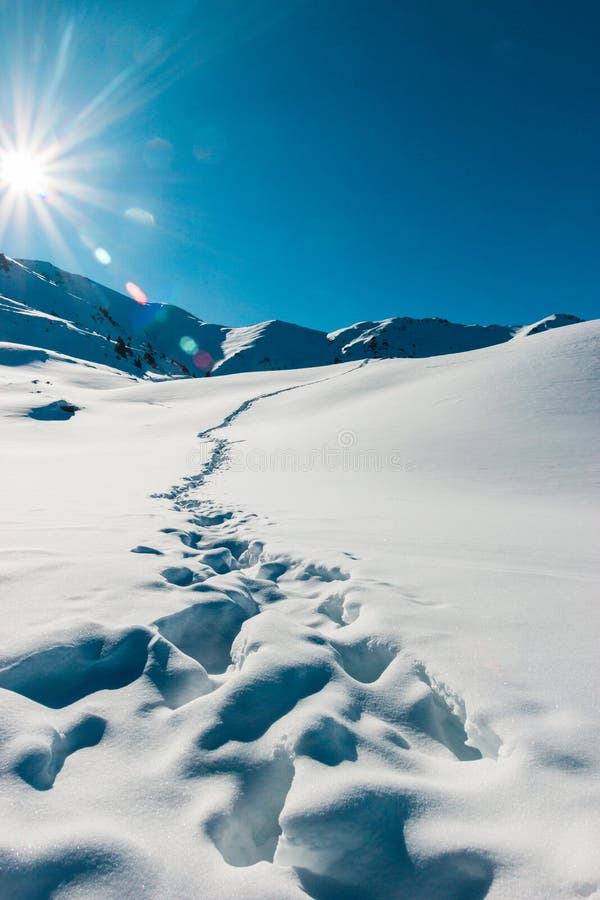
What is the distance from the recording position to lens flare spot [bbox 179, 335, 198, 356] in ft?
549

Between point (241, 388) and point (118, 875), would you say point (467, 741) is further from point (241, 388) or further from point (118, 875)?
point (241, 388)

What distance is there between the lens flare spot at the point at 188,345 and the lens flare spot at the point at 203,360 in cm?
247

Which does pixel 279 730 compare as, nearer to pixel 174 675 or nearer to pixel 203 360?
pixel 174 675

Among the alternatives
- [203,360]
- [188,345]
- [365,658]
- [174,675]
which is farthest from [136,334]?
[365,658]

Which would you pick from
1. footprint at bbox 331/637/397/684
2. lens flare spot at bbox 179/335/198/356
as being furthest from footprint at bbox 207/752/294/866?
lens flare spot at bbox 179/335/198/356

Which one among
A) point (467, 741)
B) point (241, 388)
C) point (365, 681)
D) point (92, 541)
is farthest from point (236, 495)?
point (241, 388)

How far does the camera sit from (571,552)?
559 cm

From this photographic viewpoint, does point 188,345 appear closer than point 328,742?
No

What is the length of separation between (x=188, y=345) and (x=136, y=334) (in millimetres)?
23026

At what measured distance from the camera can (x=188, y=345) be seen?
17112 centimetres

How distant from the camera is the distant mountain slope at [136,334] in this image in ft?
222

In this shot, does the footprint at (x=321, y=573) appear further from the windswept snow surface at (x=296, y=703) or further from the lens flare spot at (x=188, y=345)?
the lens flare spot at (x=188, y=345)

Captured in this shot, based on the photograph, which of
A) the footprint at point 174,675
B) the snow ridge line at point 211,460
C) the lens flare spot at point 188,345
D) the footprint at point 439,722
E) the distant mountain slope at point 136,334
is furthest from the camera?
the lens flare spot at point 188,345

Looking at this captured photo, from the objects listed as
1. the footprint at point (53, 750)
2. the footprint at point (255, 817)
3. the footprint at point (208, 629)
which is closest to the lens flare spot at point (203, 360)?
the footprint at point (208, 629)
